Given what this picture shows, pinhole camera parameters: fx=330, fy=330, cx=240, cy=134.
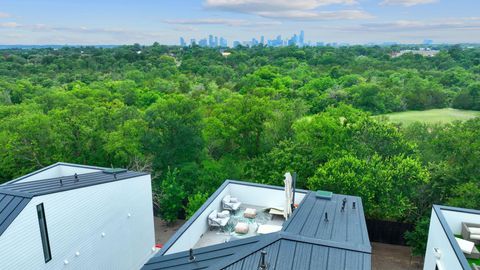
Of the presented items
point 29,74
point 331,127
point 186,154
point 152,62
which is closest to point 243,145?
point 186,154

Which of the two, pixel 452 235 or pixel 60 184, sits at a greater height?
pixel 60 184

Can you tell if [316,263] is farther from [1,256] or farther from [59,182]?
[59,182]

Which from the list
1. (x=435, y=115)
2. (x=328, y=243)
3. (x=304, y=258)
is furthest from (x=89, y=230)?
(x=435, y=115)

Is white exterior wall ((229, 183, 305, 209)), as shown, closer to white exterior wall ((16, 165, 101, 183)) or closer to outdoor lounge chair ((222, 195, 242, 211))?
outdoor lounge chair ((222, 195, 242, 211))

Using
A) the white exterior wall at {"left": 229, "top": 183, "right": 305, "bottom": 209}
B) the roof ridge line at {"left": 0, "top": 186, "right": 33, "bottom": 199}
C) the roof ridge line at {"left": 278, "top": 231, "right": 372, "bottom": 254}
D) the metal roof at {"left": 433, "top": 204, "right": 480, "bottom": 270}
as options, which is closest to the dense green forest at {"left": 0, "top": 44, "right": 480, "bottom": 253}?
the white exterior wall at {"left": 229, "top": 183, "right": 305, "bottom": 209}

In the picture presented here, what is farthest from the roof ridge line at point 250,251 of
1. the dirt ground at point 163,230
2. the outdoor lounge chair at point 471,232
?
the dirt ground at point 163,230

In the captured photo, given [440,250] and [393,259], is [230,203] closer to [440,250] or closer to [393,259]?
[440,250]

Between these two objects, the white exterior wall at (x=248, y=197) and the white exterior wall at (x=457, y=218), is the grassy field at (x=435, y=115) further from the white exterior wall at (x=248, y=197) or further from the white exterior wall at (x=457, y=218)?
the white exterior wall at (x=248, y=197)
